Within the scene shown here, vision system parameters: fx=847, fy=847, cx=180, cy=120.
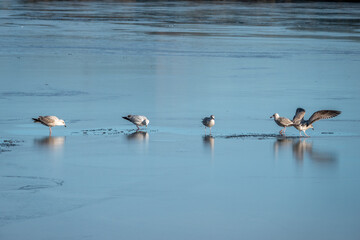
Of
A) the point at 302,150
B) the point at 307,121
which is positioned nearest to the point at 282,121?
the point at 307,121

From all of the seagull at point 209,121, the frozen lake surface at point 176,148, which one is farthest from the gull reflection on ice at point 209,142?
the seagull at point 209,121

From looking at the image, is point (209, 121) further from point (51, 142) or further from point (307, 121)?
point (51, 142)

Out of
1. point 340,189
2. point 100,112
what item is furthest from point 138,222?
point 100,112

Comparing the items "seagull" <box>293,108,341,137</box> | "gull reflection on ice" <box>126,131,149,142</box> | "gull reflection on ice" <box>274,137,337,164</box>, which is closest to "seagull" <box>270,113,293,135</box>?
"seagull" <box>293,108,341,137</box>

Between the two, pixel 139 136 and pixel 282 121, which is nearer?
pixel 139 136

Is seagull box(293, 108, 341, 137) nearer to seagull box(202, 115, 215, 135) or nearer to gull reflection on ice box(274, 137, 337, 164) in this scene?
gull reflection on ice box(274, 137, 337, 164)

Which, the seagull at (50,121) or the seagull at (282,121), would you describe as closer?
the seagull at (50,121)

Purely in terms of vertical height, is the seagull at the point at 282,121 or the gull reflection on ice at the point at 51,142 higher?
the seagull at the point at 282,121

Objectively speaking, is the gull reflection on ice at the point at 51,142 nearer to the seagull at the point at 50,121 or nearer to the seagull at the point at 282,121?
the seagull at the point at 50,121

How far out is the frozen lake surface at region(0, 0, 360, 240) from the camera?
7469 mm

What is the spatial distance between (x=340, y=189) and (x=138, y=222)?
7.80 feet

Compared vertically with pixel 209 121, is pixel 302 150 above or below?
below

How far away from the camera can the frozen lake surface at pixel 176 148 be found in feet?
24.5

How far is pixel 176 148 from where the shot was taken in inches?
423
